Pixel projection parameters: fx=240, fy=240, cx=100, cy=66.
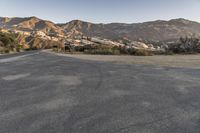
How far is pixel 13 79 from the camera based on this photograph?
7.78 meters

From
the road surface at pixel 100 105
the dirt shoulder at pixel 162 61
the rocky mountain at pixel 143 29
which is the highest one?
the rocky mountain at pixel 143 29

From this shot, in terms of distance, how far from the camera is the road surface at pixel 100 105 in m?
3.72

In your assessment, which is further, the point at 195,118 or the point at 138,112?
the point at 138,112

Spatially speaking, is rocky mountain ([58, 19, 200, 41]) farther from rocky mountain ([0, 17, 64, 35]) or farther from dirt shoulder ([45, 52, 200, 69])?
dirt shoulder ([45, 52, 200, 69])

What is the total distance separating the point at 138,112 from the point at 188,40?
22.5m

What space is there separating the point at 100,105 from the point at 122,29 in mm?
159656

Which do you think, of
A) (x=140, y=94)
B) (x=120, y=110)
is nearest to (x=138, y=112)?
(x=120, y=110)

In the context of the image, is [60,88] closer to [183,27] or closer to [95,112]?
[95,112]

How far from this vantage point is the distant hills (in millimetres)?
137100

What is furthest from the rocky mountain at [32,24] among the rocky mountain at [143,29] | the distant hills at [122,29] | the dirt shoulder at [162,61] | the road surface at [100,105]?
the road surface at [100,105]

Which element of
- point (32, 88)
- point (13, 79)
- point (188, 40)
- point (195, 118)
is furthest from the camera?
point (188, 40)

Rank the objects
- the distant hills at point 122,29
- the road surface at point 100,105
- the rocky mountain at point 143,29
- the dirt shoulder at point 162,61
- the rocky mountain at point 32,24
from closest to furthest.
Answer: the road surface at point 100,105 < the dirt shoulder at point 162,61 < the rocky mountain at point 143,29 < the distant hills at point 122,29 < the rocky mountain at point 32,24

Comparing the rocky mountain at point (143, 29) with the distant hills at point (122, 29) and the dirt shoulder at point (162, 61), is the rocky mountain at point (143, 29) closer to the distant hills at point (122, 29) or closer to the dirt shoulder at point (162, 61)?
the distant hills at point (122, 29)

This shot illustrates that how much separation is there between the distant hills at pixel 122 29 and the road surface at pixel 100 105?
116 meters
